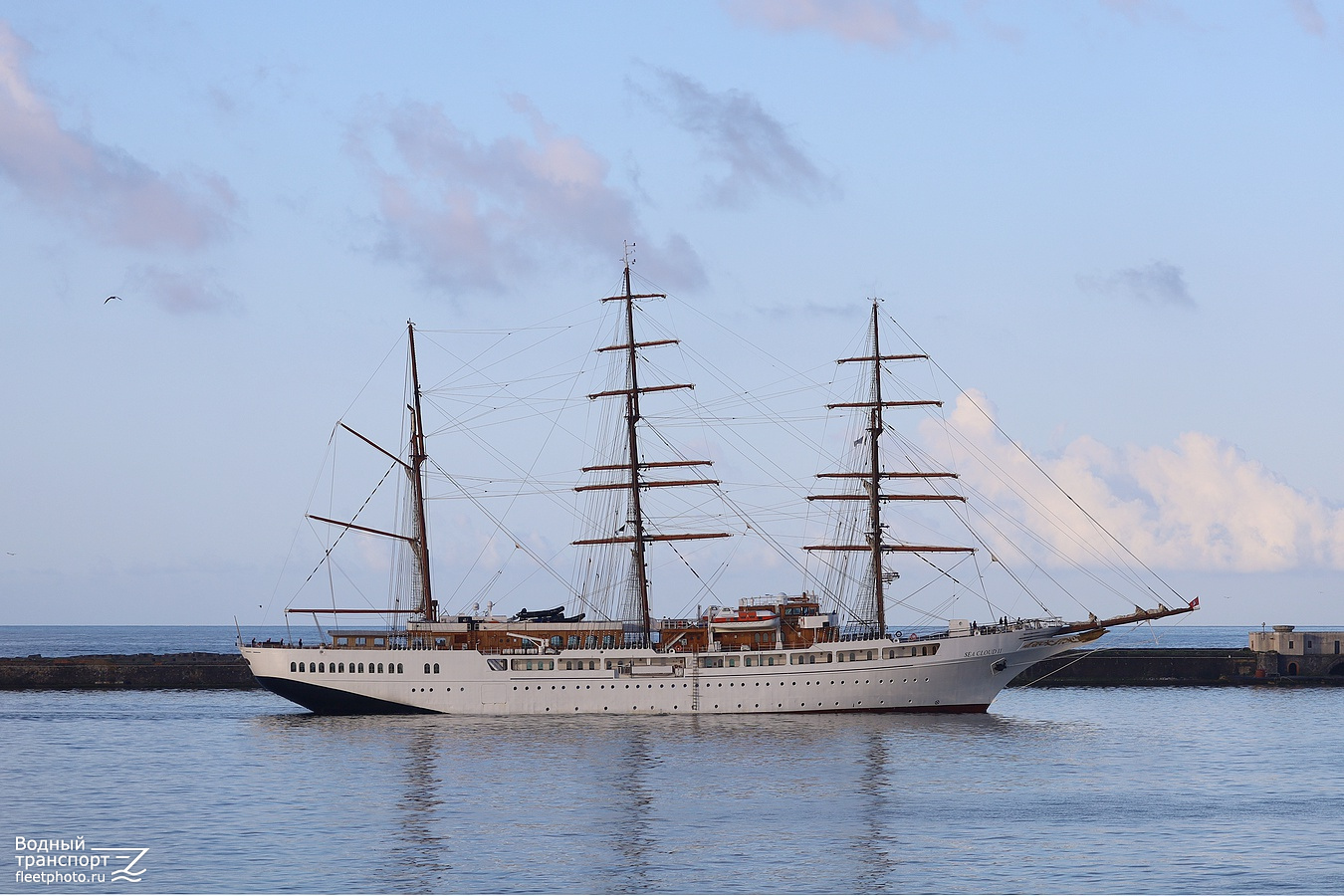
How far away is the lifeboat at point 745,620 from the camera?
247 ft

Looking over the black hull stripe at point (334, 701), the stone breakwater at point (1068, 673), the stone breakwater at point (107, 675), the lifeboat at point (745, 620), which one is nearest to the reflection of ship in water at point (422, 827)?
the black hull stripe at point (334, 701)

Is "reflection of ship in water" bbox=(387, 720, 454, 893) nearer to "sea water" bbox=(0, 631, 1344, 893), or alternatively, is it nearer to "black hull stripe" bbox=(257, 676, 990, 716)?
"sea water" bbox=(0, 631, 1344, 893)

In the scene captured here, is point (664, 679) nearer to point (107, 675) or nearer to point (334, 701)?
point (334, 701)

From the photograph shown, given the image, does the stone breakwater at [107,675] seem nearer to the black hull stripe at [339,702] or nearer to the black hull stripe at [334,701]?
the black hull stripe at [339,702]

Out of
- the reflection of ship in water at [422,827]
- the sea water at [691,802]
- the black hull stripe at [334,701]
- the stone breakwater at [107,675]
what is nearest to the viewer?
the reflection of ship in water at [422,827]

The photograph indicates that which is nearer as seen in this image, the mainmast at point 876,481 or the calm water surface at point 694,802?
the calm water surface at point 694,802

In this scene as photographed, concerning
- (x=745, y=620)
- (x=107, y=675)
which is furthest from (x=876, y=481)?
(x=107, y=675)

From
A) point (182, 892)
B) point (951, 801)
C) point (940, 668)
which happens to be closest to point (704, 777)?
point (951, 801)

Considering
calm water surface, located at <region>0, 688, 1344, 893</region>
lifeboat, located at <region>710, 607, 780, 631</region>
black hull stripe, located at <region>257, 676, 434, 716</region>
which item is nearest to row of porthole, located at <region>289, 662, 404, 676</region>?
black hull stripe, located at <region>257, 676, 434, 716</region>

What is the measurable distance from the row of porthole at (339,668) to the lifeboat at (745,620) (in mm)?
16808

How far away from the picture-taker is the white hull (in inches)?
2894

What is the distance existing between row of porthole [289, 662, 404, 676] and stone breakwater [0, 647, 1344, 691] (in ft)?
96.3

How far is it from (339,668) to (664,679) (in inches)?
678

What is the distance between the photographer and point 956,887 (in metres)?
34.9
